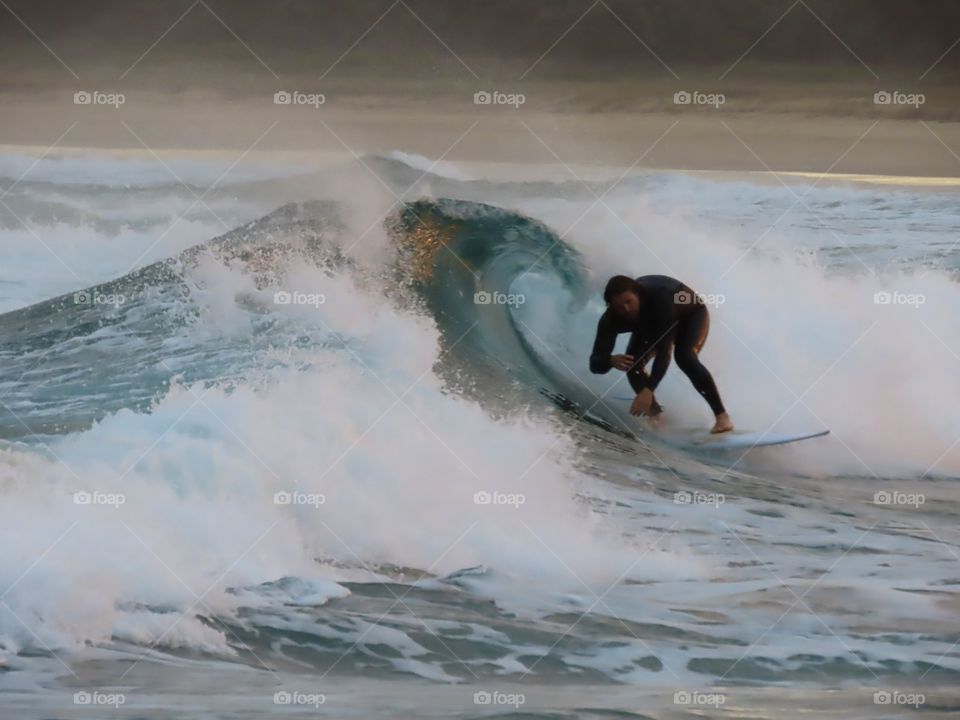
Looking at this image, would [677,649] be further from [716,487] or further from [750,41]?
[750,41]

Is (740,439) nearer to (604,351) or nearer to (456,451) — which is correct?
(604,351)

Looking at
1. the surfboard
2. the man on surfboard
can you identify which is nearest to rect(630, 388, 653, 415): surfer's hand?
the man on surfboard

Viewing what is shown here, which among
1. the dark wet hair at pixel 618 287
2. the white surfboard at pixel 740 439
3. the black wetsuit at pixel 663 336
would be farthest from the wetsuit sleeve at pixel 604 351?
the white surfboard at pixel 740 439

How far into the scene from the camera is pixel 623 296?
3406mm

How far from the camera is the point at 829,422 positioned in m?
3.39

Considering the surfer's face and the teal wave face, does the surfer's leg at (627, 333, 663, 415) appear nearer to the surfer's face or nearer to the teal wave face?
the surfer's face

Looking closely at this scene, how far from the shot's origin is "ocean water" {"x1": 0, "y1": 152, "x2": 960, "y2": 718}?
324 centimetres

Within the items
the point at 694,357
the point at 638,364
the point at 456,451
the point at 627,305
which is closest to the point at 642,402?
the point at 638,364

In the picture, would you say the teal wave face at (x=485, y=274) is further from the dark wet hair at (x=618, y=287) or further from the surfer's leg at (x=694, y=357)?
the surfer's leg at (x=694, y=357)

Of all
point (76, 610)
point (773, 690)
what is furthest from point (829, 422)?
point (76, 610)

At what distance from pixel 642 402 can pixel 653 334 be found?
0.81 ft

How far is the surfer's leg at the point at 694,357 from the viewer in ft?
11.1

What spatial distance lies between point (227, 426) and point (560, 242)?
136cm

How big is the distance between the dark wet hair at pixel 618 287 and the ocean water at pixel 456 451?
0.15 feet
